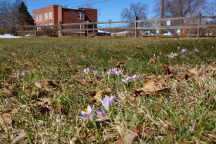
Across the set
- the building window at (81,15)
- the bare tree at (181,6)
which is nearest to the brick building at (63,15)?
the building window at (81,15)

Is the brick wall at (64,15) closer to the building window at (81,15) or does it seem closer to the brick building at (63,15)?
the brick building at (63,15)

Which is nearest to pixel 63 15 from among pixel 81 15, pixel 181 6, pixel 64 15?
pixel 64 15

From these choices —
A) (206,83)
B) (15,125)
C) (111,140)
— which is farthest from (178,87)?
(15,125)

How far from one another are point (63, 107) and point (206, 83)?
37.4 inches

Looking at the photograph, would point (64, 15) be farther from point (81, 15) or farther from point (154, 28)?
point (154, 28)

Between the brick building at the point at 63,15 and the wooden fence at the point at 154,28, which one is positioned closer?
the wooden fence at the point at 154,28

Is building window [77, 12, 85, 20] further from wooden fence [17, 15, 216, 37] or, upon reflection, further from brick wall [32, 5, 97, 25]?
wooden fence [17, 15, 216, 37]

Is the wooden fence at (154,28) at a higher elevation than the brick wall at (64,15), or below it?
below

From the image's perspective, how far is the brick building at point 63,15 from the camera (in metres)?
54.5

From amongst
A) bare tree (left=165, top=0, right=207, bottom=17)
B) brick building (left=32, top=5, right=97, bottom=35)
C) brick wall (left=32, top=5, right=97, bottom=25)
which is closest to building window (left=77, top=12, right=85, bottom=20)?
brick building (left=32, top=5, right=97, bottom=35)

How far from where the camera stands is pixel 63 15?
5412 cm

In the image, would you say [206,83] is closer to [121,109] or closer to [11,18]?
[121,109]

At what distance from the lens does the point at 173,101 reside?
131 cm

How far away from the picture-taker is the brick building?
5447cm
